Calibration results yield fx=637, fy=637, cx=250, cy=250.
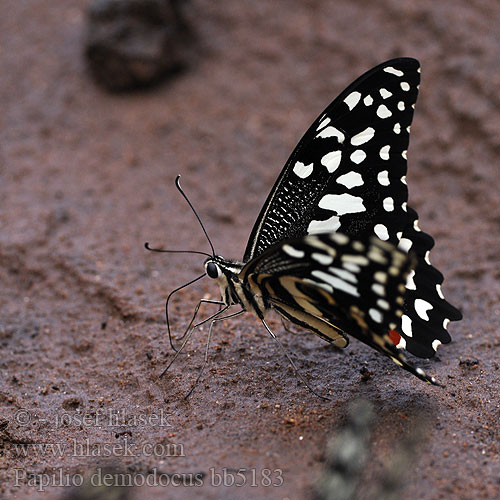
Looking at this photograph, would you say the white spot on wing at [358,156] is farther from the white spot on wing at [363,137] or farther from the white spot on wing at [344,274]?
the white spot on wing at [344,274]

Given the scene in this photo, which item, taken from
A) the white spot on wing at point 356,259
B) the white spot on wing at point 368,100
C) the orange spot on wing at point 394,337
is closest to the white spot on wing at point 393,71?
the white spot on wing at point 368,100

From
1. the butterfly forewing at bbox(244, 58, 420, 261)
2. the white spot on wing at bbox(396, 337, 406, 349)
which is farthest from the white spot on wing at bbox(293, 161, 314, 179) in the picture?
the white spot on wing at bbox(396, 337, 406, 349)

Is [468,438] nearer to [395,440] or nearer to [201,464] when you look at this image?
[395,440]

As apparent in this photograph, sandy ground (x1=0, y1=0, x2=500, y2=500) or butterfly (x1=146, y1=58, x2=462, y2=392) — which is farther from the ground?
butterfly (x1=146, y1=58, x2=462, y2=392)

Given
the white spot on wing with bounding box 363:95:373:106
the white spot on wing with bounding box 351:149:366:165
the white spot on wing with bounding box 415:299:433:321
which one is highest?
the white spot on wing with bounding box 363:95:373:106

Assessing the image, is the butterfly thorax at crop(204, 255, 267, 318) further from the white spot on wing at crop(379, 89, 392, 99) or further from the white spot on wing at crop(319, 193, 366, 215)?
the white spot on wing at crop(379, 89, 392, 99)

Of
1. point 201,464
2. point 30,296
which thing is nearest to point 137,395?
point 201,464
